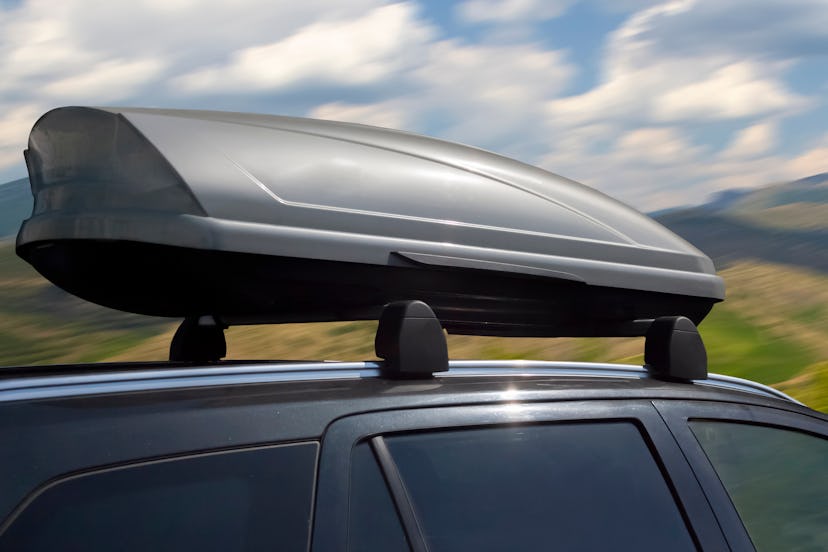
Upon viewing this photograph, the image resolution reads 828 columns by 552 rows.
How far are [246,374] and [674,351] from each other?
116 centimetres

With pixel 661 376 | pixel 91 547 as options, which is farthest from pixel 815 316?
pixel 91 547

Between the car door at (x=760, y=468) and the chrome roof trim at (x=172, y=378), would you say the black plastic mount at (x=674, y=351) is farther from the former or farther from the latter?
the chrome roof trim at (x=172, y=378)

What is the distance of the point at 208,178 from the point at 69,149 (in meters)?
0.39

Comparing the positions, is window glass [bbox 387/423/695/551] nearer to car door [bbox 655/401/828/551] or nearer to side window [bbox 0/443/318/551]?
car door [bbox 655/401/828/551]

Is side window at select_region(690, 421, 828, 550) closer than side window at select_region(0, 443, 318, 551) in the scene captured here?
No

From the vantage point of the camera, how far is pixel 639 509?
230 cm

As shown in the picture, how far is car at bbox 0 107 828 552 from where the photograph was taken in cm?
173

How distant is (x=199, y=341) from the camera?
2.85 meters

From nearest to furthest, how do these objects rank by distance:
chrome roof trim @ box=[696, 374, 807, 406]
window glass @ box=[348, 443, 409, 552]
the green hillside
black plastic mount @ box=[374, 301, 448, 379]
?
window glass @ box=[348, 443, 409, 552]
black plastic mount @ box=[374, 301, 448, 379]
chrome roof trim @ box=[696, 374, 807, 406]
the green hillside

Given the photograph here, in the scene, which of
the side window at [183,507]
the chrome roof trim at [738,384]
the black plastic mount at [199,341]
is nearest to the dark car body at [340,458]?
the side window at [183,507]

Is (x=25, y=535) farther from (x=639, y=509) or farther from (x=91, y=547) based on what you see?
(x=639, y=509)

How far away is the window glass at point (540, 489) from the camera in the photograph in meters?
→ 2.03

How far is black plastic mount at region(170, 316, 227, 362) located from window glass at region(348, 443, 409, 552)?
39.3 inches

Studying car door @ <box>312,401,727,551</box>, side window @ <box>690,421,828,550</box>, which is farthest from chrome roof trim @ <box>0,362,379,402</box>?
side window @ <box>690,421,828,550</box>
